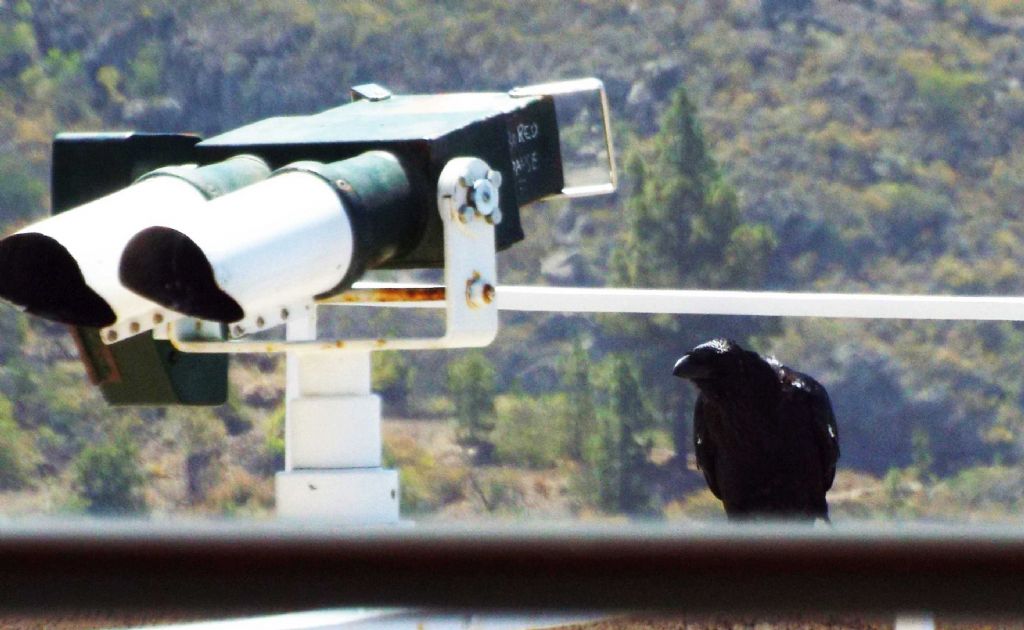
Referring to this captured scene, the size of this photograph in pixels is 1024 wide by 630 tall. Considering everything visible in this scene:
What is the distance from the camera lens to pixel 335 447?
2.53m

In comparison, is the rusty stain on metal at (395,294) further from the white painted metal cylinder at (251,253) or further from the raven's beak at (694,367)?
the raven's beak at (694,367)

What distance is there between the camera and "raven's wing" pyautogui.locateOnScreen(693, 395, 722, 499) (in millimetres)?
5105

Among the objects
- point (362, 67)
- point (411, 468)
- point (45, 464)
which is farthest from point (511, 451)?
point (362, 67)

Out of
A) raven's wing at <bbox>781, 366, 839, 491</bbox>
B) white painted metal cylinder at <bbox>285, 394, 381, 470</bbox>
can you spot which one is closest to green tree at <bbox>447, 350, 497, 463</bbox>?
raven's wing at <bbox>781, 366, 839, 491</bbox>

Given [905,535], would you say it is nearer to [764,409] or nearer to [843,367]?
[764,409]

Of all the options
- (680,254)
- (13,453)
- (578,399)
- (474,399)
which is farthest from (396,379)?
(13,453)

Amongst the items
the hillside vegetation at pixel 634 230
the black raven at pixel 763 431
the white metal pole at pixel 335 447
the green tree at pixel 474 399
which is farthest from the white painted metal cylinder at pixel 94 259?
the green tree at pixel 474 399

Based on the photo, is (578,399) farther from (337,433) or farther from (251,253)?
(251,253)

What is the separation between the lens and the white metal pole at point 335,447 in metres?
2.45

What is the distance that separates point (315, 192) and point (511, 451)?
4754cm

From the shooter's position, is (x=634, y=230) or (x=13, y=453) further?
(x=13, y=453)

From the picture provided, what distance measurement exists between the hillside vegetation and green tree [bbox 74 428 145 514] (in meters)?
0.10

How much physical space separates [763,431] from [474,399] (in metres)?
45.5

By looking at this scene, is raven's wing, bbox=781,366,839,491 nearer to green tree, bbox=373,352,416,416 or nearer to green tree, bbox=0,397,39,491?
green tree, bbox=373,352,416,416
